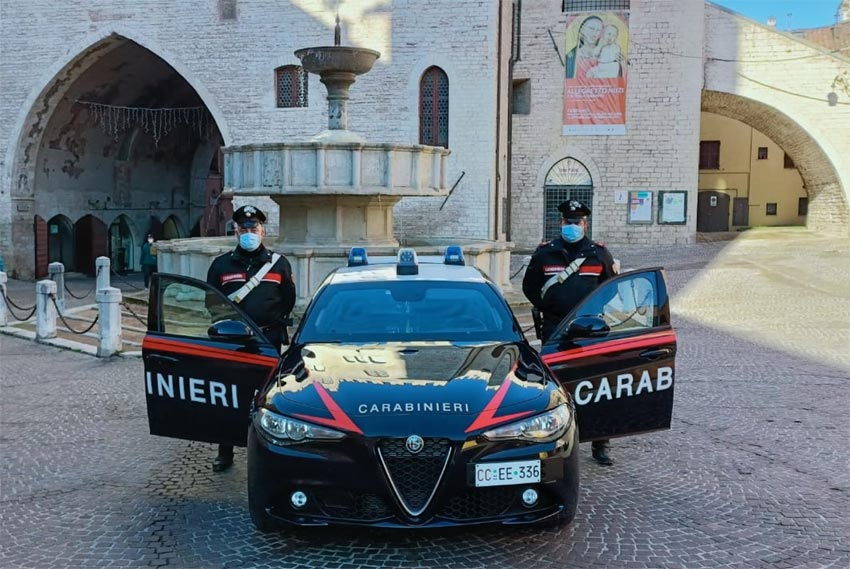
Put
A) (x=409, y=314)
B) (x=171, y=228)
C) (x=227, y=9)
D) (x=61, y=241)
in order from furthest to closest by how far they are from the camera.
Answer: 1. (x=171, y=228)
2. (x=61, y=241)
3. (x=227, y=9)
4. (x=409, y=314)

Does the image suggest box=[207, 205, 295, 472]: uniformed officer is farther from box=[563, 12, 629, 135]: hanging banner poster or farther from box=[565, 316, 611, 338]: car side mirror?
box=[563, 12, 629, 135]: hanging banner poster

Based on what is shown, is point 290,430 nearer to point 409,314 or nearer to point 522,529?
point 522,529

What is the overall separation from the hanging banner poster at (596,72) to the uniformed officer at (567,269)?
2027 centimetres

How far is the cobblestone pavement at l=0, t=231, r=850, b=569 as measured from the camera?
4.28m

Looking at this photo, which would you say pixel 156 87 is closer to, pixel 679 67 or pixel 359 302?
pixel 679 67

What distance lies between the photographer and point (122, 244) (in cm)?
3125

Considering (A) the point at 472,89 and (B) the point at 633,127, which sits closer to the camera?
(A) the point at 472,89

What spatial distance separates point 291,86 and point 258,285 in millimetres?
20150

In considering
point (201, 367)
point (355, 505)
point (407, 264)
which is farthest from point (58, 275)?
point (355, 505)

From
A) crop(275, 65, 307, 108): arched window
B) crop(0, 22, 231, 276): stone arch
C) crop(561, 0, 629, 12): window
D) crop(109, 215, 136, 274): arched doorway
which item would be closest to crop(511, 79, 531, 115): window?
crop(561, 0, 629, 12): window

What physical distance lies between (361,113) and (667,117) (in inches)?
370

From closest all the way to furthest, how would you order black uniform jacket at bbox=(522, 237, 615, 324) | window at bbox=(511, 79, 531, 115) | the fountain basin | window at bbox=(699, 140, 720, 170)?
1. black uniform jacket at bbox=(522, 237, 615, 324)
2. the fountain basin
3. window at bbox=(511, 79, 531, 115)
4. window at bbox=(699, 140, 720, 170)

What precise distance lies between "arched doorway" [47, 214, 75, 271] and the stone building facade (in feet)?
2.73

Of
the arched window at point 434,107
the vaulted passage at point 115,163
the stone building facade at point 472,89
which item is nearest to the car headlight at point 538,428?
the stone building facade at point 472,89
